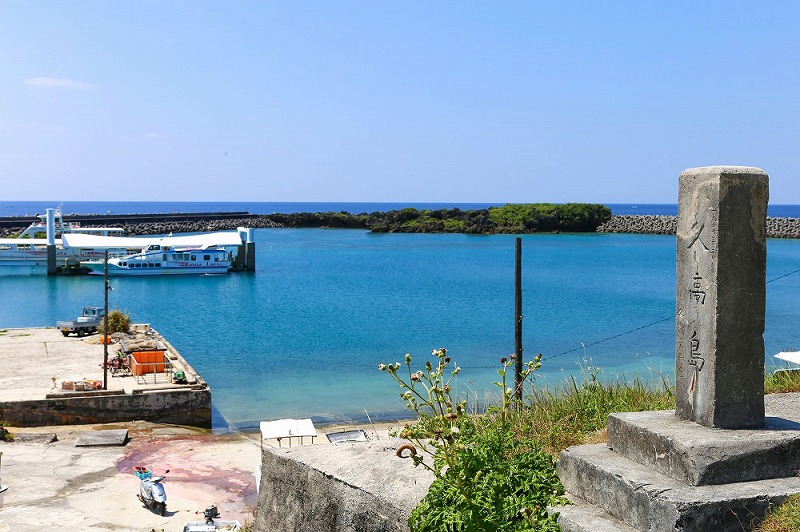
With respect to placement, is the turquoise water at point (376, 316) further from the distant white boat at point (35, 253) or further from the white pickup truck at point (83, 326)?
the white pickup truck at point (83, 326)

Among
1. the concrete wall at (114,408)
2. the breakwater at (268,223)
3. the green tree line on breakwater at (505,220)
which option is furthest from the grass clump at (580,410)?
the green tree line on breakwater at (505,220)

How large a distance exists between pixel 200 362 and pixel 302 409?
1038cm

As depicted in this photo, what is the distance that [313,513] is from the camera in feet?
20.5

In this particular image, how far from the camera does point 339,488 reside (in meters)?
5.97

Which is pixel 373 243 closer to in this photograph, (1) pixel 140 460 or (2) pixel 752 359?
(1) pixel 140 460

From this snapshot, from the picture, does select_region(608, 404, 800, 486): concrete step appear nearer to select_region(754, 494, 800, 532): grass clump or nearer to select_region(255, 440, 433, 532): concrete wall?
select_region(754, 494, 800, 532): grass clump

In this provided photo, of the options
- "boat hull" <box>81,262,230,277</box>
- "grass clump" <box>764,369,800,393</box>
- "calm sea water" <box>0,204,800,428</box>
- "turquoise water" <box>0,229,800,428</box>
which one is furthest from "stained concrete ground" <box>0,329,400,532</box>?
"boat hull" <box>81,262,230,277</box>

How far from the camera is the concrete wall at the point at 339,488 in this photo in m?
5.57

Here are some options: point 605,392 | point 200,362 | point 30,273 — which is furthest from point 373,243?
point 605,392

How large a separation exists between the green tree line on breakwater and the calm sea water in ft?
134

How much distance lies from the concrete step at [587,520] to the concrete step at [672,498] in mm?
49

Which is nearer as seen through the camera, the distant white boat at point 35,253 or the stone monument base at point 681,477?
the stone monument base at point 681,477

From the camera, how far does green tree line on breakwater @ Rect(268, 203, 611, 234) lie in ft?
444

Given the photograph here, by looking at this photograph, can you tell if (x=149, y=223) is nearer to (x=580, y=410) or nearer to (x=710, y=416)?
(x=580, y=410)
